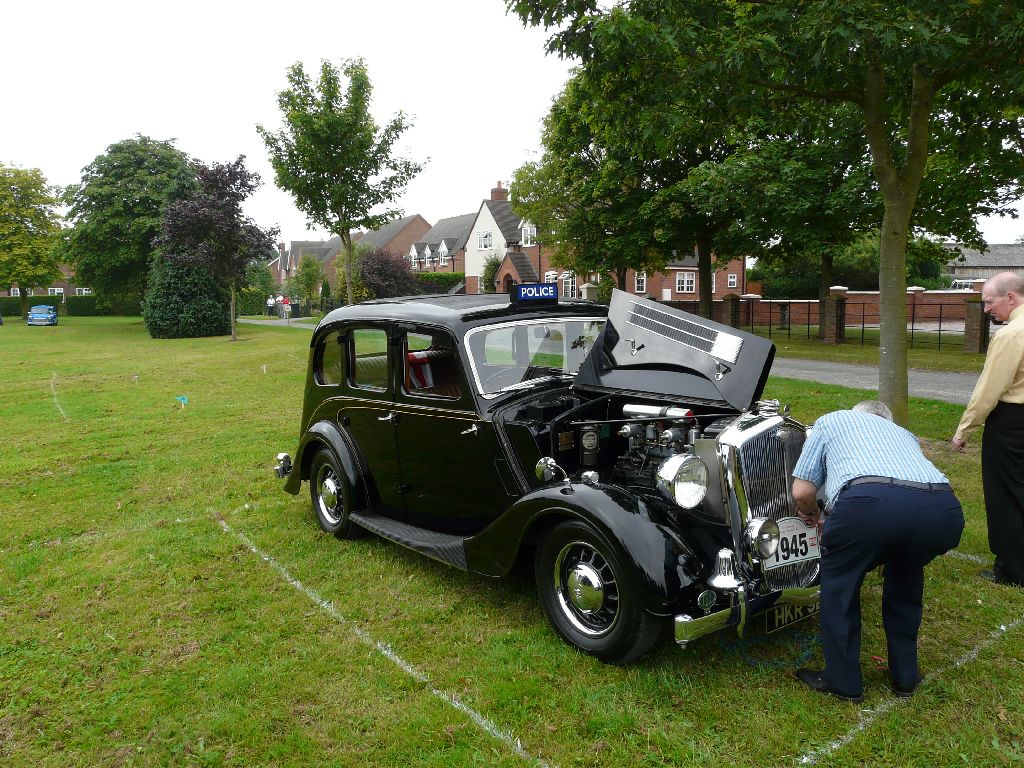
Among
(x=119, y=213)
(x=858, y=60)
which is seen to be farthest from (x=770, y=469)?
(x=119, y=213)

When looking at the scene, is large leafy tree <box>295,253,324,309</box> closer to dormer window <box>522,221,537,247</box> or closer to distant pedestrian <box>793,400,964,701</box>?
dormer window <box>522,221,537,247</box>

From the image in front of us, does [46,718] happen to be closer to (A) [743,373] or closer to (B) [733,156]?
(A) [743,373]

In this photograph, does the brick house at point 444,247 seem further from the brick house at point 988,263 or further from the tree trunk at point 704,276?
the brick house at point 988,263

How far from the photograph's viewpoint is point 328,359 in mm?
6133

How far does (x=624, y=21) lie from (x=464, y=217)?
225ft

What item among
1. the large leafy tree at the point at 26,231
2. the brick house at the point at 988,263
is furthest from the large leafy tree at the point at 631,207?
the brick house at the point at 988,263

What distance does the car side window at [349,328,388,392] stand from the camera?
5.41 metres

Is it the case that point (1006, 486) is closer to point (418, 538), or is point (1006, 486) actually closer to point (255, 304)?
point (418, 538)

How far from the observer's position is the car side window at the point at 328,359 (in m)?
5.98

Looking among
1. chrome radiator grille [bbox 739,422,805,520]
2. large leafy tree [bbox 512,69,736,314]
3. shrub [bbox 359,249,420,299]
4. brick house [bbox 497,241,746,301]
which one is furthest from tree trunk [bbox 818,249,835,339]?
shrub [bbox 359,249,420,299]

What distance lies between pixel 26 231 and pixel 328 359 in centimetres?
5886

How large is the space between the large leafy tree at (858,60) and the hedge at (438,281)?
41.9 meters

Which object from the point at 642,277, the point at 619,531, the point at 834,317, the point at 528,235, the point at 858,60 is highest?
the point at 528,235

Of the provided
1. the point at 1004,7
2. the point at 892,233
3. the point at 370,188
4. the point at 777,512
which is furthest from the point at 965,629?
the point at 370,188
